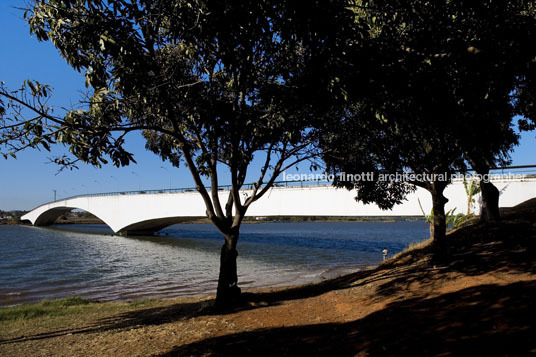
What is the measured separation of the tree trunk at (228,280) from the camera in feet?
31.0

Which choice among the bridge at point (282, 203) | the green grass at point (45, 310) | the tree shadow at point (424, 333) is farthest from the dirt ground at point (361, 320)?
the bridge at point (282, 203)

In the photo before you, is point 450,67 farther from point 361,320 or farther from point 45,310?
point 45,310

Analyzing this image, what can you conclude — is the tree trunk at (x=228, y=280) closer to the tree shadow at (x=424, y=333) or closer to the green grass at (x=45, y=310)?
the tree shadow at (x=424, y=333)

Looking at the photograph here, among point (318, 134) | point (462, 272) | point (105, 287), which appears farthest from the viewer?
point (105, 287)

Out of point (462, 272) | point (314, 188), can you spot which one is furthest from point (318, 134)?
point (314, 188)

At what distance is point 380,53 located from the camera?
21.0 ft

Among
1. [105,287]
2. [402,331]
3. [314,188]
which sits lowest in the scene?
[105,287]

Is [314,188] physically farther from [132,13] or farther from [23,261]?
[132,13]

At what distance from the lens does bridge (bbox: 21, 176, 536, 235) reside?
2361 centimetres

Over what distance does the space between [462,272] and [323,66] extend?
6.52 m

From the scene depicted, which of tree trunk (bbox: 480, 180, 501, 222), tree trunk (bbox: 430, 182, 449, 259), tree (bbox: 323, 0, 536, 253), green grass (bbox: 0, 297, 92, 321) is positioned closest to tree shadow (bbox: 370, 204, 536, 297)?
tree trunk (bbox: 430, 182, 449, 259)

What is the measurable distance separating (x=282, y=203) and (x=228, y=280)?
25164 millimetres

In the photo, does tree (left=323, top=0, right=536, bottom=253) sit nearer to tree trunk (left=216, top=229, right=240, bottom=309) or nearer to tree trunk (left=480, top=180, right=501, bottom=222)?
tree trunk (left=216, top=229, right=240, bottom=309)

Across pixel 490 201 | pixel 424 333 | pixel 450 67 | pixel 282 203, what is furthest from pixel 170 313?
pixel 282 203
